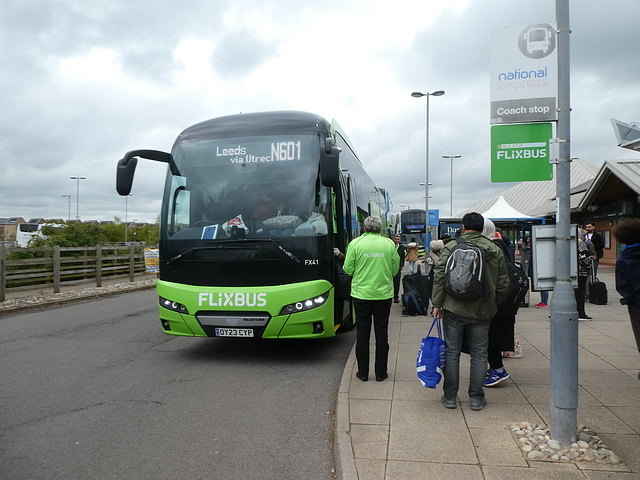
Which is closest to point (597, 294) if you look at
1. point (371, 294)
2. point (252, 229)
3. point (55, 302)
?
point (371, 294)

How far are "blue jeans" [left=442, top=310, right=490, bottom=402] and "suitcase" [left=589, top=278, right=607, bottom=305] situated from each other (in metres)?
8.29

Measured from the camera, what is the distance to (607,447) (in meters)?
3.50

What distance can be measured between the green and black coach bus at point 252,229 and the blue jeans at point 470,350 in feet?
6.84

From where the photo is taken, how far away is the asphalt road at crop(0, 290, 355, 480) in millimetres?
3633

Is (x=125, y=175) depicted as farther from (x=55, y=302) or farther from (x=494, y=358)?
(x=55, y=302)

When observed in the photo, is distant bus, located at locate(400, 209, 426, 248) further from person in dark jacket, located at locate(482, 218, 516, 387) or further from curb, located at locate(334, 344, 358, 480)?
curb, located at locate(334, 344, 358, 480)

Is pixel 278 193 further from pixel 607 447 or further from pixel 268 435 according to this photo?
pixel 607 447

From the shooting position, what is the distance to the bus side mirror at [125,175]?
6633mm

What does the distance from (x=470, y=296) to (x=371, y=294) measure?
1.37 metres

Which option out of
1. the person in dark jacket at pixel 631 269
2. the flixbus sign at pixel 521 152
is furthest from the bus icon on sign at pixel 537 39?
the person in dark jacket at pixel 631 269

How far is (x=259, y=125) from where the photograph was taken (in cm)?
688

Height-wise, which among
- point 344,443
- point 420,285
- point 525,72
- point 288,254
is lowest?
point 344,443

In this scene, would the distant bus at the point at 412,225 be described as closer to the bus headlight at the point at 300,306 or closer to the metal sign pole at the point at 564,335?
the bus headlight at the point at 300,306

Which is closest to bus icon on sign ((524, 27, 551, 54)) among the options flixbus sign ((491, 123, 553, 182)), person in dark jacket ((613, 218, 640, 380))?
flixbus sign ((491, 123, 553, 182))
